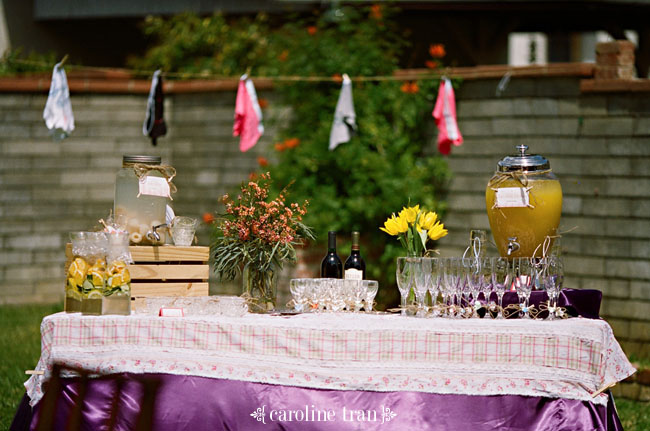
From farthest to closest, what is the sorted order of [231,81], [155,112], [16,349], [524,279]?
[231,81], [155,112], [16,349], [524,279]

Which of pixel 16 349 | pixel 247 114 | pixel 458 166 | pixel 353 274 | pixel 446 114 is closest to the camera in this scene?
pixel 353 274

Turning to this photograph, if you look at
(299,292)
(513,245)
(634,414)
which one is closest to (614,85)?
(634,414)

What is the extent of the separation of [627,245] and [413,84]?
225 centimetres

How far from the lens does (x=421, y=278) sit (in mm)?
3539

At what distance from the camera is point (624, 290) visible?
686 cm

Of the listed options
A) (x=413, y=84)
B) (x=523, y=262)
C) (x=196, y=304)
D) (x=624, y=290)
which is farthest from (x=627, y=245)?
(x=196, y=304)

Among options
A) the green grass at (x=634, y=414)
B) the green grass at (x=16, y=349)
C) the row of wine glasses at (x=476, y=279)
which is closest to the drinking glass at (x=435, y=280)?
the row of wine glasses at (x=476, y=279)

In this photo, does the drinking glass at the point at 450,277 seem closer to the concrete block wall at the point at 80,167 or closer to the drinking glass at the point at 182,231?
the drinking glass at the point at 182,231

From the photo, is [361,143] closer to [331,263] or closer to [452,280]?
[331,263]

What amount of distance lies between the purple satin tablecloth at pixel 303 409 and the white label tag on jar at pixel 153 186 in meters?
0.77

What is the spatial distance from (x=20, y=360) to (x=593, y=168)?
4.43 m

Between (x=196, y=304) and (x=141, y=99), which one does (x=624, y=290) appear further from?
(x=141, y=99)

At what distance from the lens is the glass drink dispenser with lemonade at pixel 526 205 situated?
3820 millimetres
